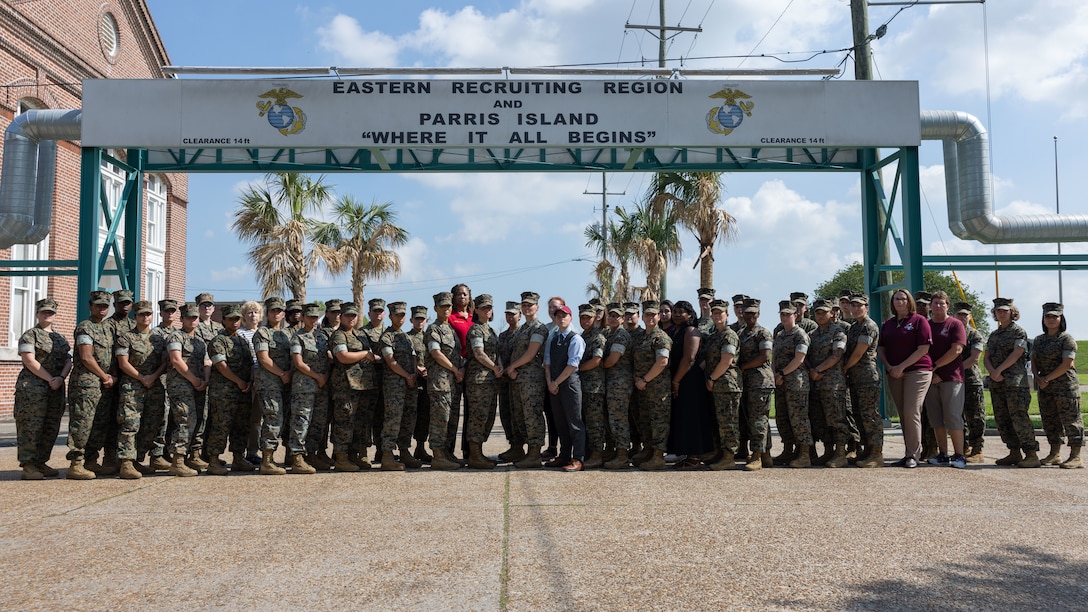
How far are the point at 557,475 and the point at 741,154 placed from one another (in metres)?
8.10

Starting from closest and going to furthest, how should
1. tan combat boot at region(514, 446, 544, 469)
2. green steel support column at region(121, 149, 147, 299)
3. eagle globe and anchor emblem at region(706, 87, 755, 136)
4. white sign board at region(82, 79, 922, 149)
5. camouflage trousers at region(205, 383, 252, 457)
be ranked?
1. camouflage trousers at region(205, 383, 252, 457)
2. tan combat boot at region(514, 446, 544, 469)
3. white sign board at region(82, 79, 922, 149)
4. eagle globe and anchor emblem at region(706, 87, 755, 136)
5. green steel support column at region(121, 149, 147, 299)

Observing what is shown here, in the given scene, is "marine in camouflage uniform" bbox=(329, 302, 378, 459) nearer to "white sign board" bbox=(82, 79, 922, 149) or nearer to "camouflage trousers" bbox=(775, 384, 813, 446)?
"camouflage trousers" bbox=(775, 384, 813, 446)

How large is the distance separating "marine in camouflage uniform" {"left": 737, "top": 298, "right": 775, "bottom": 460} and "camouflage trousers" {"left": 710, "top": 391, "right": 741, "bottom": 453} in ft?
0.51

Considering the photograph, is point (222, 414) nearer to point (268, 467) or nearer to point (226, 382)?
point (226, 382)

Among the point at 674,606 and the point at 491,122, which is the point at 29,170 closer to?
the point at 491,122

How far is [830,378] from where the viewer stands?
8.60 metres

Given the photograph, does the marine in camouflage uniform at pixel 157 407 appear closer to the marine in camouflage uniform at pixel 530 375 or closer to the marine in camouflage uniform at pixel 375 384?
the marine in camouflage uniform at pixel 375 384

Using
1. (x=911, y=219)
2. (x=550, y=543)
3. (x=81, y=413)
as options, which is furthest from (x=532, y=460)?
(x=911, y=219)

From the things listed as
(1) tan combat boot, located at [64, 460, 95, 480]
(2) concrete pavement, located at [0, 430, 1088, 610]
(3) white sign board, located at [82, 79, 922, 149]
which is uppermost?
(3) white sign board, located at [82, 79, 922, 149]

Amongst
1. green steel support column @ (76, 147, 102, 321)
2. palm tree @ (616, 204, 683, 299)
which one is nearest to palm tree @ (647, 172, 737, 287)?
palm tree @ (616, 204, 683, 299)

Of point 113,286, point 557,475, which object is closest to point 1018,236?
point 557,475

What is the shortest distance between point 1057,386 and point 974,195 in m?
4.99

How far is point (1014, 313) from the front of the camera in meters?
8.88

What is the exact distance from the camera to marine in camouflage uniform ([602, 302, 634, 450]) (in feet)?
28.1
